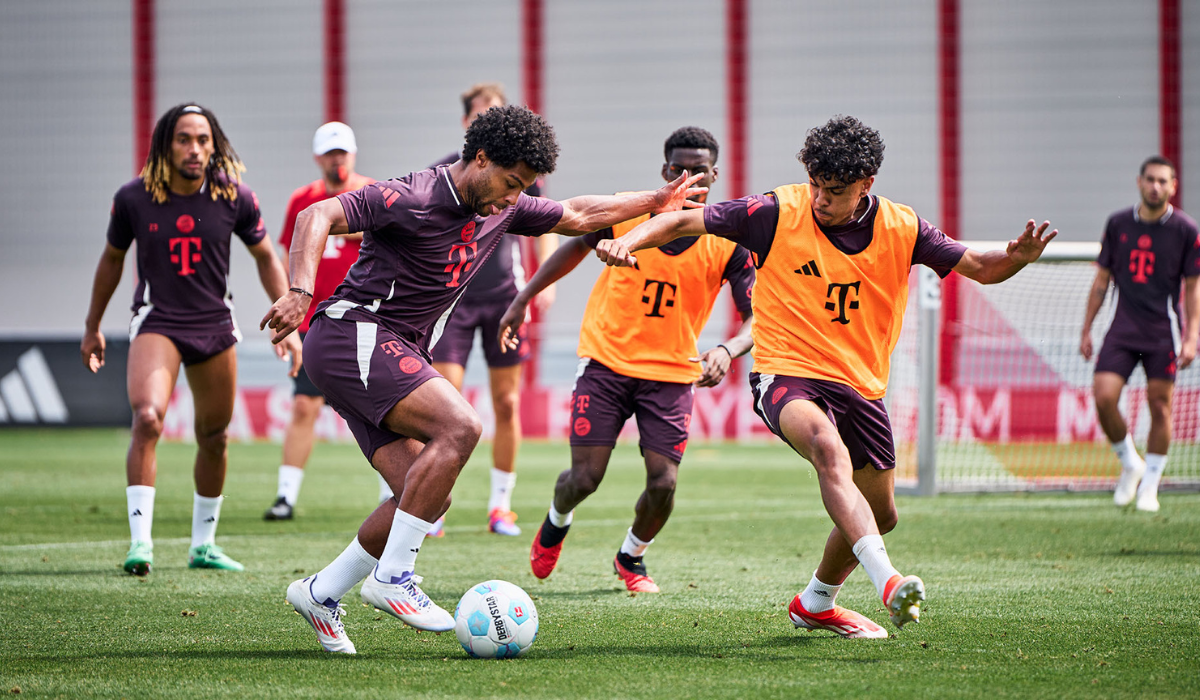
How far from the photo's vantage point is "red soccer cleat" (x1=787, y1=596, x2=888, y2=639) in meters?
4.51

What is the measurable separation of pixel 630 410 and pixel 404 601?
1.98 meters

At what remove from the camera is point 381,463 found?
448cm

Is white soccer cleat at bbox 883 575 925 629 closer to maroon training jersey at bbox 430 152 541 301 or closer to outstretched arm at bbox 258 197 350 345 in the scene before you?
outstretched arm at bbox 258 197 350 345

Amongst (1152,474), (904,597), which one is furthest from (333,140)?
(1152,474)

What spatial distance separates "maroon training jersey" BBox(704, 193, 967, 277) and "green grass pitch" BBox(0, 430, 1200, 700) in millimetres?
1404

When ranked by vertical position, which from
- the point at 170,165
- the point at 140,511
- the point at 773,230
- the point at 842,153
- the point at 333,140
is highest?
the point at 333,140

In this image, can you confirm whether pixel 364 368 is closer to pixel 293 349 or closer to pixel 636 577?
pixel 636 577

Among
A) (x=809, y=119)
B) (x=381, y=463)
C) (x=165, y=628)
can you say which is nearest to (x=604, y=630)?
(x=381, y=463)

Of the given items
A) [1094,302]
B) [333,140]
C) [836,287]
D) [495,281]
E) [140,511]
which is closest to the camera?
[836,287]

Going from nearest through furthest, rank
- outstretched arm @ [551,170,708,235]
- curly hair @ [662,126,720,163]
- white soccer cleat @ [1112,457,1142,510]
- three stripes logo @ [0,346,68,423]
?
1. outstretched arm @ [551,170,708,235]
2. curly hair @ [662,126,720,163]
3. white soccer cleat @ [1112,457,1142,510]
4. three stripes logo @ [0,346,68,423]

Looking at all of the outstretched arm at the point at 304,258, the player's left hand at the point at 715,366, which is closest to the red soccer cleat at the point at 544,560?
the player's left hand at the point at 715,366

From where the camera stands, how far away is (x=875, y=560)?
388 centimetres

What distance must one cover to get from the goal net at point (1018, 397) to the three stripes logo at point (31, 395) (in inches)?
466

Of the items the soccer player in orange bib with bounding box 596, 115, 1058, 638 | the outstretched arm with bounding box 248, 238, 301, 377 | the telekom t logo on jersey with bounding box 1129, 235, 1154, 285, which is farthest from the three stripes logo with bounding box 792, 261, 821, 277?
the telekom t logo on jersey with bounding box 1129, 235, 1154, 285
